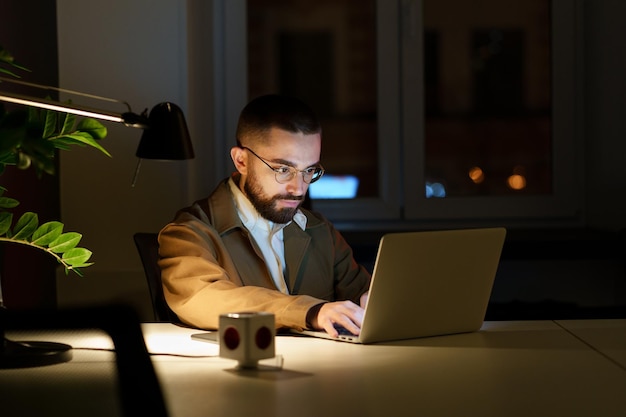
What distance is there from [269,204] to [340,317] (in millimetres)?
570

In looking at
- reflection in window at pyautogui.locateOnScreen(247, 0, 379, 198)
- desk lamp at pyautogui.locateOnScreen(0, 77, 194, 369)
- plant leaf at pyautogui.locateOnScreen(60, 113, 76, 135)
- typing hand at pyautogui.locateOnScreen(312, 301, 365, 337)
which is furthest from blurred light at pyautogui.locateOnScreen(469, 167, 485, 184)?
plant leaf at pyautogui.locateOnScreen(60, 113, 76, 135)

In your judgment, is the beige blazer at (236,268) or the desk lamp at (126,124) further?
the beige blazer at (236,268)

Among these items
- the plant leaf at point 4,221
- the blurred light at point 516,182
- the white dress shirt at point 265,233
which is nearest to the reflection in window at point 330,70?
the blurred light at point 516,182

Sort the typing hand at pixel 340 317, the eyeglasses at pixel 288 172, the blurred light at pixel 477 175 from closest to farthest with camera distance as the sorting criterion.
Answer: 1. the typing hand at pixel 340 317
2. the eyeglasses at pixel 288 172
3. the blurred light at pixel 477 175

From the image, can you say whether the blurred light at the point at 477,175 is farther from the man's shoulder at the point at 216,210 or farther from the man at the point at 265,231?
the man's shoulder at the point at 216,210

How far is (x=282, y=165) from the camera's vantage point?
2322 millimetres

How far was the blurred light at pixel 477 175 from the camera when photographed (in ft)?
13.1

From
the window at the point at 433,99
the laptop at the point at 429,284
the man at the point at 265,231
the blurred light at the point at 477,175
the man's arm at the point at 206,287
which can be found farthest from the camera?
the blurred light at the point at 477,175

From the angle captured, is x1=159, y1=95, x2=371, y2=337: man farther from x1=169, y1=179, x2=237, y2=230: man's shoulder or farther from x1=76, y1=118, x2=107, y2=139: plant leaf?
x1=76, y1=118, x2=107, y2=139: plant leaf

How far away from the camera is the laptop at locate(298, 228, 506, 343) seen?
1.71 metres

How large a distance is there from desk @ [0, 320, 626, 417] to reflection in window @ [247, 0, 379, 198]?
205 centimetres

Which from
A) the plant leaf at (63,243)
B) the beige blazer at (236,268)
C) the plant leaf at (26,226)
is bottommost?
the beige blazer at (236,268)

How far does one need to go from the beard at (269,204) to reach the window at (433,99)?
1.52 meters

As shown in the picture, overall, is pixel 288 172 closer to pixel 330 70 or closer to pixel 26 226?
pixel 26 226
